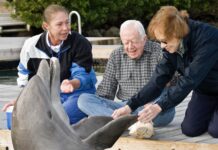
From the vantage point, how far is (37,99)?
294cm

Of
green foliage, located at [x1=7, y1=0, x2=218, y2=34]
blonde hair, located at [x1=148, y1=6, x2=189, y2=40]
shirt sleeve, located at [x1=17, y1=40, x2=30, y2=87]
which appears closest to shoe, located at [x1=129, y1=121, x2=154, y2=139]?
blonde hair, located at [x1=148, y1=6, x2=189, y2=40]

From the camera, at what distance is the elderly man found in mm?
5535

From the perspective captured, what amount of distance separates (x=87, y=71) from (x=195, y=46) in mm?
1263

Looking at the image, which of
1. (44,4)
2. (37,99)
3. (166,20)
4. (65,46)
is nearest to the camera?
(37,99)

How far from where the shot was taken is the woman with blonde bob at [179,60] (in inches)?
179

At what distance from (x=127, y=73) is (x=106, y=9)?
16.6m

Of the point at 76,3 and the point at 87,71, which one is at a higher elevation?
the point at 87,71

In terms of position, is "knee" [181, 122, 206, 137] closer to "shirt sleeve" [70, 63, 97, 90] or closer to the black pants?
the black pants

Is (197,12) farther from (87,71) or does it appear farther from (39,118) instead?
(39,118)

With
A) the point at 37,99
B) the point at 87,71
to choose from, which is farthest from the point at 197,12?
the point at 37,99

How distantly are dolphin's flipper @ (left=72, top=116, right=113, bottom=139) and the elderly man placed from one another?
83.5 inches

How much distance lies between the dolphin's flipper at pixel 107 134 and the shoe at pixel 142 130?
1956 millimetres

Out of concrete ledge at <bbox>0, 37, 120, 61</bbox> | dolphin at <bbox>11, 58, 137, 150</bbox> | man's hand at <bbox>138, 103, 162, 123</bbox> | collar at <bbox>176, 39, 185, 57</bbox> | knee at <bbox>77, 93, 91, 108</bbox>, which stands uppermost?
dolphin at <bbox>11, 58, 137, 150</bbox>

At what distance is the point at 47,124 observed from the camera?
296 cm
